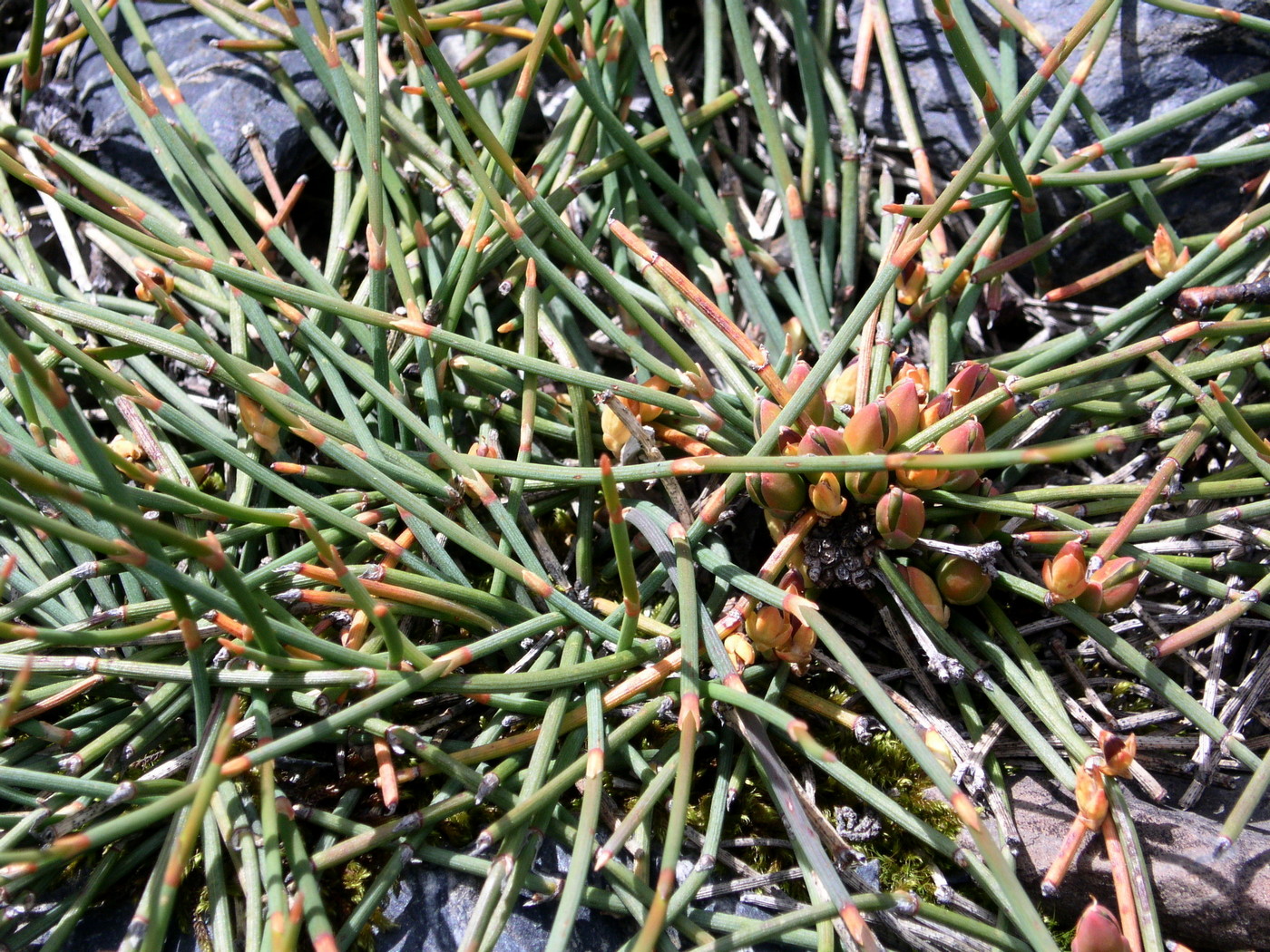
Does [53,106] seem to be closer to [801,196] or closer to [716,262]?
[716,262]

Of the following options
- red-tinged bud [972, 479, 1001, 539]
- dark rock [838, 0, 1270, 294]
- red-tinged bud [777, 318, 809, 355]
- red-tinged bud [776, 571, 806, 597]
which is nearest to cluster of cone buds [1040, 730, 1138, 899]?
red-tinged bud [972, 479, 1001, 539]

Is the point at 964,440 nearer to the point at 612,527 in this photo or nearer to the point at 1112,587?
the point at 1112,587

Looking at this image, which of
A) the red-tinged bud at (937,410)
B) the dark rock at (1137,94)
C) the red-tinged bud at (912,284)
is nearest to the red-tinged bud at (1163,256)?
the dark rock at (1137,94)

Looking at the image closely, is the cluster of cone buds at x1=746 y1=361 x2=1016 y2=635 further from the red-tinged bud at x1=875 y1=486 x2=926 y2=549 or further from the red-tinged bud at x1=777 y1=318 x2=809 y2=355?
the red-tinged bud at x1=777 y1=318 x2=809 y2=355

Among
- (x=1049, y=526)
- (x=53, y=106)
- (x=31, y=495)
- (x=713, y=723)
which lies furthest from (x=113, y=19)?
(x=1049, y=526)

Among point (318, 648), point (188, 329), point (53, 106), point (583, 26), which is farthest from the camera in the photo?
point (53, 106)

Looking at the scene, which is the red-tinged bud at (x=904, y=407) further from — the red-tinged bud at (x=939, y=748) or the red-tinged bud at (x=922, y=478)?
the red-tinged bud at (x=939, y=748)
